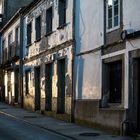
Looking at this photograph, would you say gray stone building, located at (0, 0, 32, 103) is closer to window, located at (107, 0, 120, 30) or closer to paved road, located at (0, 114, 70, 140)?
paved road, located at (0, 114, 70, 140)

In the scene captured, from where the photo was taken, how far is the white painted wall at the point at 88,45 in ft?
60.1

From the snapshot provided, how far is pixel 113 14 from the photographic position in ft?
56.1

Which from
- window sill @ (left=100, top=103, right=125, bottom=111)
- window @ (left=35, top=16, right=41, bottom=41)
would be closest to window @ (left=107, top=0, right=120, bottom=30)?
window sill @ (left=100, top=103, right=125, bottom=111)

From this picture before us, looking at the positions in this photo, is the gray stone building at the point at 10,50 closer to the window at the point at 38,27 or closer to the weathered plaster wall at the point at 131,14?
the window at the point at 38,27

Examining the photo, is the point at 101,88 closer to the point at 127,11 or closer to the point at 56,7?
the point at 127,11

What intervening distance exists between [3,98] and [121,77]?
83.4 ft

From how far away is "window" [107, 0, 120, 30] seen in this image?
55.0 ft

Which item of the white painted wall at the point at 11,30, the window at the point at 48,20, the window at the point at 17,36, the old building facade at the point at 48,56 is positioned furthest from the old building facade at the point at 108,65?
the white painted wall at the point at 11,30

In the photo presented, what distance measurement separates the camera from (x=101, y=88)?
17.9 m

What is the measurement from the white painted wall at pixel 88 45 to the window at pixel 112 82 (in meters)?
0.41

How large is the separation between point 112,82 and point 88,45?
2.63m

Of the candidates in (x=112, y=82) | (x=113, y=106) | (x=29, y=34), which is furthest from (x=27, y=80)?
(x=113, y=106)

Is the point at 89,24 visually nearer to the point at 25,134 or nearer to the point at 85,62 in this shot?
the point at 85,62

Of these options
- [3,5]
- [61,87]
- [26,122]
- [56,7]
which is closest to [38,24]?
[56,7]
